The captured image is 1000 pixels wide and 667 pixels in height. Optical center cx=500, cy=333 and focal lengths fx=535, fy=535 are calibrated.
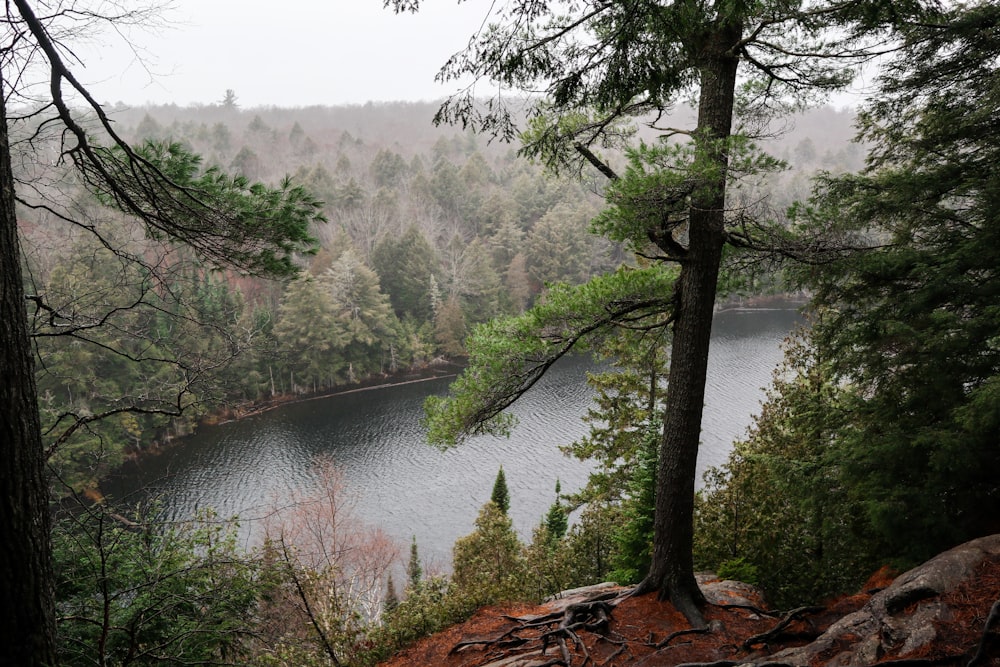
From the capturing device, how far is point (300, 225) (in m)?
3.69

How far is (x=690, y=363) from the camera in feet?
14.2

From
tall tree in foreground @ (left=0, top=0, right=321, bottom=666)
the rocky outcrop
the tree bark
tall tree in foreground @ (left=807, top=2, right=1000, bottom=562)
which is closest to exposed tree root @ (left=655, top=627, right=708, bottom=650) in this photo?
the rocky outcrop

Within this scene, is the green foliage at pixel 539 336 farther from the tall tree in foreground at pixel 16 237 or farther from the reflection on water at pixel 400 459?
the reflection on water at pixel 400 459

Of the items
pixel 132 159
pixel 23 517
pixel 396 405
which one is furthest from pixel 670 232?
pixel 396 405

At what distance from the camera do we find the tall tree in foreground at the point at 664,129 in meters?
3.34

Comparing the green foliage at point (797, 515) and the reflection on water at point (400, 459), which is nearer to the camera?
the green foliage at point (797, 515)

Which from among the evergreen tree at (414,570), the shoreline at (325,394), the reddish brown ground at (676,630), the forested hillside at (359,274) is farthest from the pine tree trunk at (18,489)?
the shoreline at (325,394)

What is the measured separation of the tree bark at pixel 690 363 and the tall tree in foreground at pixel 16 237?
304 centimetres

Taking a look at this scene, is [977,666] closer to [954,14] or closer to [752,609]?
[752,609]

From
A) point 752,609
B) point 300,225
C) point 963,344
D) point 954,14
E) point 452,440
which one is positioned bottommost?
point 752,609

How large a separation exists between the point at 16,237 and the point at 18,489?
1058 mm

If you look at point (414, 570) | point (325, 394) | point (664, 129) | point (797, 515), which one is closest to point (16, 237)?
point (664, 129)

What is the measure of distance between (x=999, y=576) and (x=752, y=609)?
2007 millimetres

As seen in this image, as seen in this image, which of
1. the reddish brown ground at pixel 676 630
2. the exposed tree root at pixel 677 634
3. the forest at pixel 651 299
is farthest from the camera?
the exposed tree root at pixel 677 634
